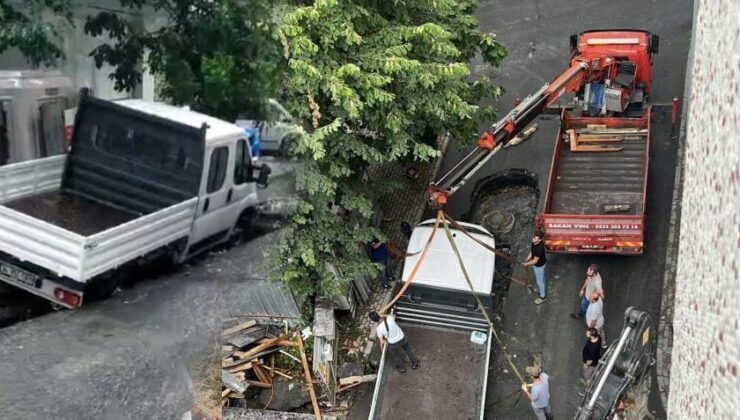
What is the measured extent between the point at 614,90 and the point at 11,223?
32.8 feet

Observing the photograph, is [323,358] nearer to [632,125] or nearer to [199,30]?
[199,30]

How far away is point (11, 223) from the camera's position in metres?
10.1

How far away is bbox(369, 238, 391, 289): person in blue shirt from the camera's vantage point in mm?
13115

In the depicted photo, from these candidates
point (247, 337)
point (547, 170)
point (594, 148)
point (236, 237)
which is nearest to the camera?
point (247, 337)

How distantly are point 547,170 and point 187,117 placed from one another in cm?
688

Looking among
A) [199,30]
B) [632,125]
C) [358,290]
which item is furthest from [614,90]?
[199,30]

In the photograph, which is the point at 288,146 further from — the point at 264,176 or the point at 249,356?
the point at 249,356

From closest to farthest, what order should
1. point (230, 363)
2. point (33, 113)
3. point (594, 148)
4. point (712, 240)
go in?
point (712, 240) < point (230, 363) < point (33, 113) < point (594, 148)

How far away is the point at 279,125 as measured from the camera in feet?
37.7

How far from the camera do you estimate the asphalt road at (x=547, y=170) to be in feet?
38.5

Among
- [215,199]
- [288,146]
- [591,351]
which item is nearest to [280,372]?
[215,199]

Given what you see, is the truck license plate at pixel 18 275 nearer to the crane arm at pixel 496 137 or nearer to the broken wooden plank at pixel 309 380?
the broken wooden plank at pixel 309 380

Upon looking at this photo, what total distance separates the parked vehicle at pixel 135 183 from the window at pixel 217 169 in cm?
2

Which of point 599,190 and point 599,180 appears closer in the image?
point 599,190
